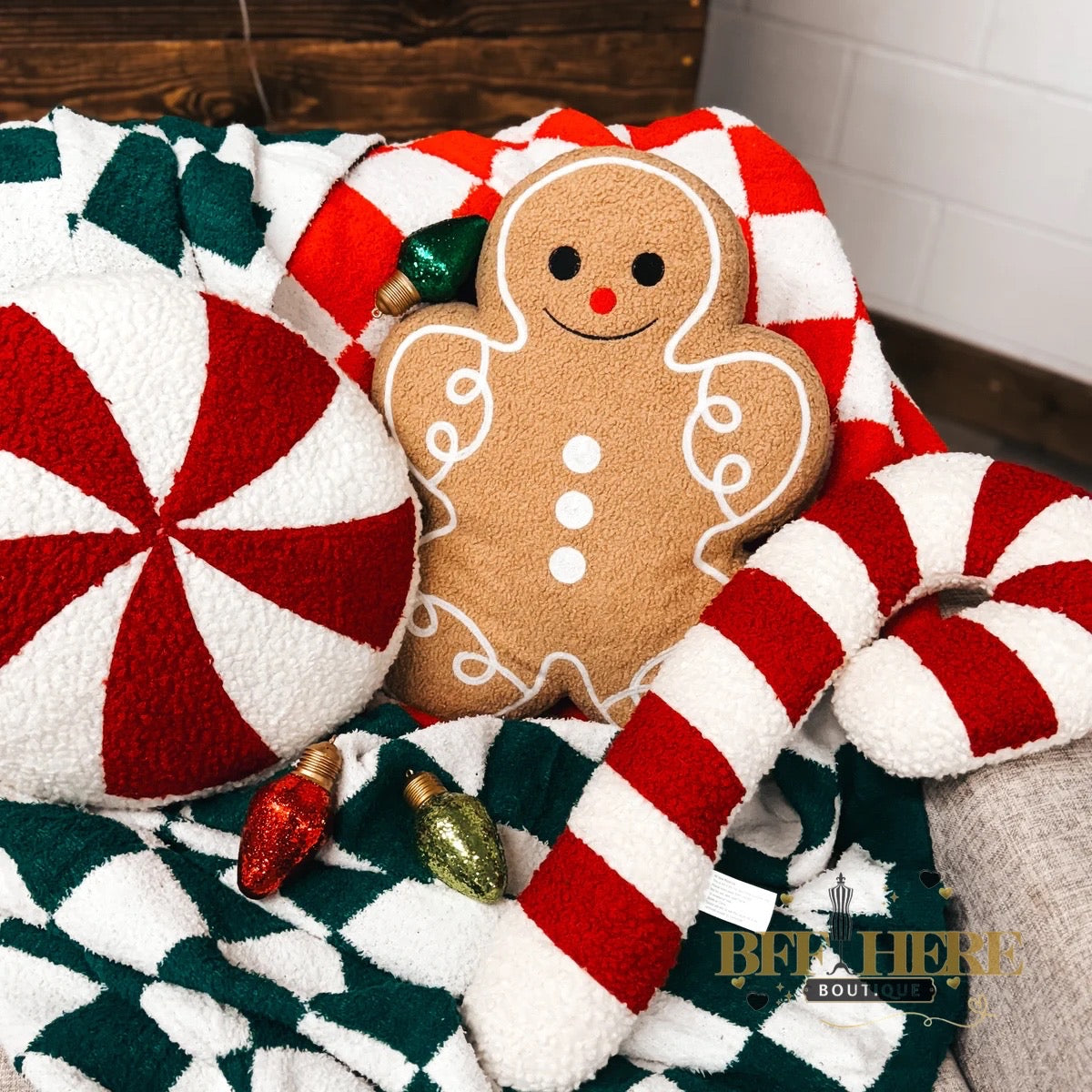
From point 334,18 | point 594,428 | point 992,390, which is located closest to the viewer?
point 594,428

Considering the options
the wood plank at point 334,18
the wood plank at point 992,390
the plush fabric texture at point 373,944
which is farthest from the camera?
the wood plank at point 992,390

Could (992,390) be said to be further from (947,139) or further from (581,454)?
(581,454)

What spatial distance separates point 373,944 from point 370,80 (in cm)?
96

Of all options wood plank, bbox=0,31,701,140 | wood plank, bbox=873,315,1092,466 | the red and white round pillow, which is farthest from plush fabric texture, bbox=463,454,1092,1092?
wood plank, bbox=873,315,1092,466

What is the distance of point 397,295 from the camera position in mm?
826

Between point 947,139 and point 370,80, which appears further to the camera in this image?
point 947,139

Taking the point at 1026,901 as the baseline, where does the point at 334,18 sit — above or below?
above

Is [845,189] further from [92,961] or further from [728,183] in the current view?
[92,961]

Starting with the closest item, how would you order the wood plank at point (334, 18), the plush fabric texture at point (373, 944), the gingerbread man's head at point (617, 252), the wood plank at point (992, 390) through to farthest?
the plush fabric texture at point (373, 944), the gingerbread man's head at point (617, 252), the wood plank at point (334, 18), the wood plank at point (992, 390)

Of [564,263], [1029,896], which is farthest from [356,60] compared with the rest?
[1029,896]

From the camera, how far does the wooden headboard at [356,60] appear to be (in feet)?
3.48

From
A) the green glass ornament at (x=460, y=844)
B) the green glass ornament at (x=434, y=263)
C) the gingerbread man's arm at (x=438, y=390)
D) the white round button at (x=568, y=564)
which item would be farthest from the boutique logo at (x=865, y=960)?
the green glass ornament at (x=434, y=263)

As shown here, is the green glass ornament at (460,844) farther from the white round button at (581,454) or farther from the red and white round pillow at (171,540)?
the white round button at (581,454)

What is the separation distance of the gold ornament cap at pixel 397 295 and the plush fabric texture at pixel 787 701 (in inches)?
13.0
